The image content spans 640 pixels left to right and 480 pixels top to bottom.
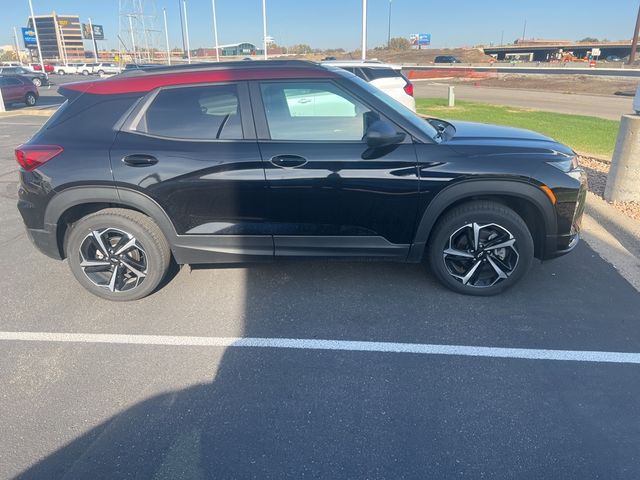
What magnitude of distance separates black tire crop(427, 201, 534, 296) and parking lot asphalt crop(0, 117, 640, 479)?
0.16m

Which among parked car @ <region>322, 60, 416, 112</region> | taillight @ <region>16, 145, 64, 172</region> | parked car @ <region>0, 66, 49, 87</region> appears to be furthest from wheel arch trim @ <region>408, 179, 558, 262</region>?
parked car @ <region>0, 66, 49, 87</region>

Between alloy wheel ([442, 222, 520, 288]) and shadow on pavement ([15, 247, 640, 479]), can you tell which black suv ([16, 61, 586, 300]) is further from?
shadow on pavement ([15, 247, 640, 479])

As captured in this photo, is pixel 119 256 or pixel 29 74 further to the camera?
pixel 29 74

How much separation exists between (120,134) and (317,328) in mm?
2064

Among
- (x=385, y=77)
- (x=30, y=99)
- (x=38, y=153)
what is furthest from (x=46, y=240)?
(x=30, y=99)

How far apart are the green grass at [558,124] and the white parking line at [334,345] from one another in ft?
21.7

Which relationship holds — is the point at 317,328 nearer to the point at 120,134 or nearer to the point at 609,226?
the point at 120,134

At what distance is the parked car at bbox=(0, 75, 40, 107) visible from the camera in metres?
20.3

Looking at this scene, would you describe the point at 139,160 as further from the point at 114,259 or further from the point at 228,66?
the point at 228,66

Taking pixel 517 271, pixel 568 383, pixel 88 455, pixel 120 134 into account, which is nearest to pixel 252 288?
pixel 120 134

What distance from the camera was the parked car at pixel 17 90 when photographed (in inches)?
801

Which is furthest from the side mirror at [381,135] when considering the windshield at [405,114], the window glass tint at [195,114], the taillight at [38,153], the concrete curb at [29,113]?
the concrete curb at [29,113]

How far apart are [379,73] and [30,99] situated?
59.8 feet

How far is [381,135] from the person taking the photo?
3396 mm
